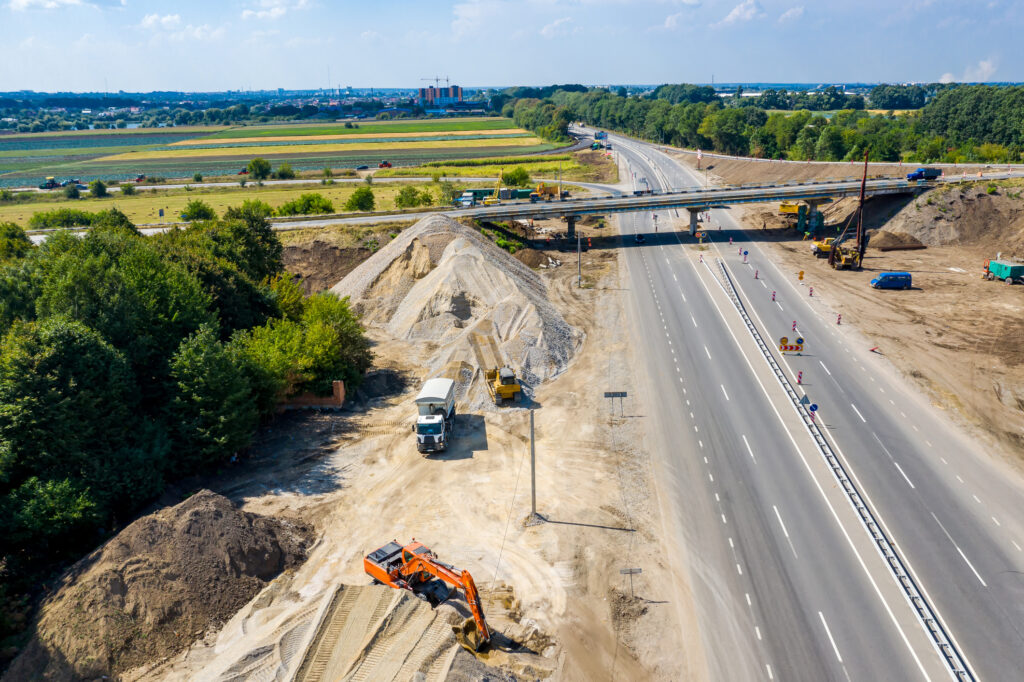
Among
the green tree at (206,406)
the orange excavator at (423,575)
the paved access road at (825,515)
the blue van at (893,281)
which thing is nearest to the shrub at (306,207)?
the paved access road at (825,515)

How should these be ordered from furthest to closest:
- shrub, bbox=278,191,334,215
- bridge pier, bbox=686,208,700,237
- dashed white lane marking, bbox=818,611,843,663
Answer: shrub, bbox=278,191,334,215
bridge pier, bbox=686,208,700,237
dashed white lane marking, bbox=818,611,843,663

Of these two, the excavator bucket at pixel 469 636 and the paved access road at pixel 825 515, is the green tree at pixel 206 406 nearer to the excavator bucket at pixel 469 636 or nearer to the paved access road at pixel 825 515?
the excavator bucket at pixel 469 636

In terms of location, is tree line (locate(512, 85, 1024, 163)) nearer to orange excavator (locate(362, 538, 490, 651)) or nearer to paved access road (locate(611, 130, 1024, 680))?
paved access road (locate(611, 130, 1024, 680))

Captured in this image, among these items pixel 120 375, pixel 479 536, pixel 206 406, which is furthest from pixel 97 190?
pixel 479 536

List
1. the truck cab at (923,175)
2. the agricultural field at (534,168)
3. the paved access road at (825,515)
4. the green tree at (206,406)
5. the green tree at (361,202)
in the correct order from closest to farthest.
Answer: the paved access road at (825,515) → the green tree at (206,406) → the truck cab at (923,175) → the green tree at (361,202) → the agricultural field at (534,168)

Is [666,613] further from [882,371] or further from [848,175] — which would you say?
[848,175]

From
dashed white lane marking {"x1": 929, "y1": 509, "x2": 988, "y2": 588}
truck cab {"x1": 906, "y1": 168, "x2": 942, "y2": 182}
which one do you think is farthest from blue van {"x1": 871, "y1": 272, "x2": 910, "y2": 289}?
dashed white lane marking {"x1": 929, "y1": 509, "x2": 988, "y2": 588}
